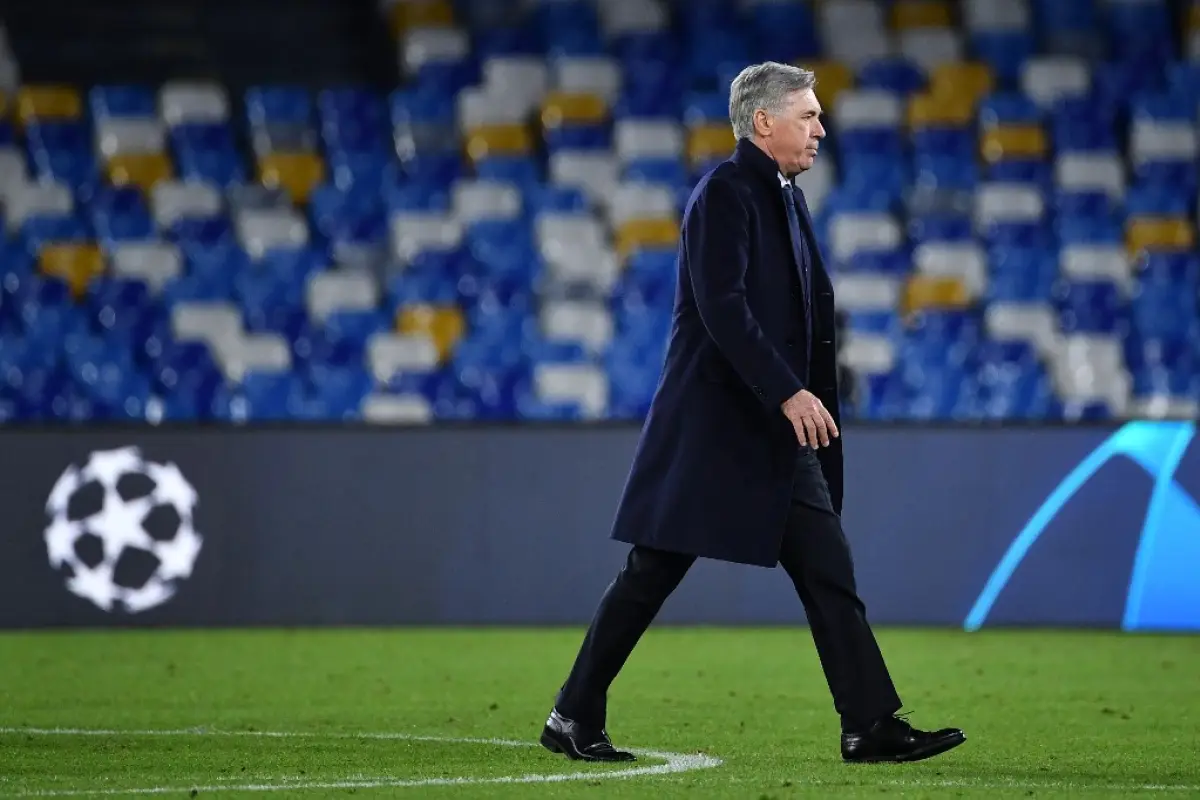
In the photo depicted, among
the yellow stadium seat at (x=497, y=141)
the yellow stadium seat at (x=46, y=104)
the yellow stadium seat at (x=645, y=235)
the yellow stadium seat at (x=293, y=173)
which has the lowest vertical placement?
the yellow stadium seat at (x=645, y=235)

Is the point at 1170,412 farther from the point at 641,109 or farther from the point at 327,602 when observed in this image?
the point at 327,602

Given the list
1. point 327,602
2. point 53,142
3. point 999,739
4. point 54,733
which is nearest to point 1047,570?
point 327,602

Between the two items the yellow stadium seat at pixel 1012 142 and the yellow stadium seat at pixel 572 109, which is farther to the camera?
the yellow stadium seat at pixel 572 109

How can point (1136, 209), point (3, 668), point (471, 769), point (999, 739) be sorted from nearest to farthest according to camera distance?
point (471, 769) → point (999, 739) → point (3, 668) → point (1136, 209)

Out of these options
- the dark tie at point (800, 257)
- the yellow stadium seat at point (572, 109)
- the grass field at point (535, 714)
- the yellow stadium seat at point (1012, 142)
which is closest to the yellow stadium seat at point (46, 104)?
the yellow stadium seat at point (572, 109)

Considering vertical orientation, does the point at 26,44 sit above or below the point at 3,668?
above

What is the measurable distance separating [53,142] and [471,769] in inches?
438

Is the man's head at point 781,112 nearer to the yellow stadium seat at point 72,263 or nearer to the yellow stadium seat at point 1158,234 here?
the yellow stadium seat at point 72,263

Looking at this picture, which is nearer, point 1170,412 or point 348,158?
point 1170,412

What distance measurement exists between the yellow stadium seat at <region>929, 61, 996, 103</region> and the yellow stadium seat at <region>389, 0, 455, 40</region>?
11.8 ft

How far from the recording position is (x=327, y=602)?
36.6 feet

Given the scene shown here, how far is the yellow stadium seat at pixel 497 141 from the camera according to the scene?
16.1m

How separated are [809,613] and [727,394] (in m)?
0.59

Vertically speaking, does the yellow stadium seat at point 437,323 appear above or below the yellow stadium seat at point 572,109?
below
